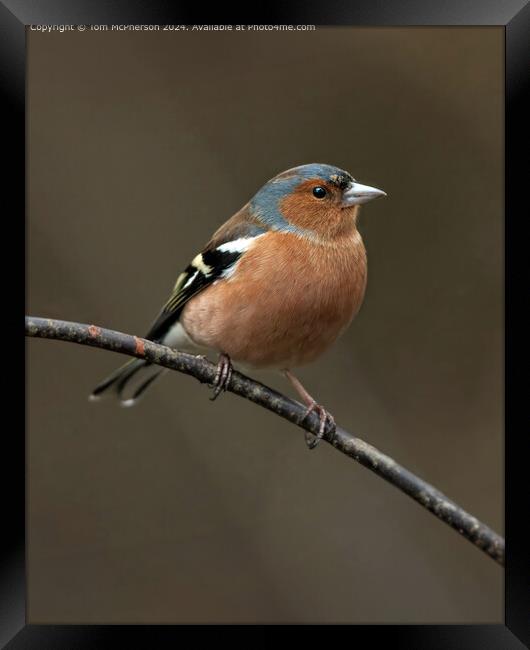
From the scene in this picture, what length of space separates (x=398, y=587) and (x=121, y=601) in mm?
1566

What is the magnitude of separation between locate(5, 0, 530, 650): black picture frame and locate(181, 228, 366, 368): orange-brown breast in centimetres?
83

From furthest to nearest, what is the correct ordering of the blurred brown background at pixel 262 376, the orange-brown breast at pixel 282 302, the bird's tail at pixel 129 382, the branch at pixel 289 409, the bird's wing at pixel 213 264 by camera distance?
the bird's tail at pixel 129 382
the blurred brown background at pixel 262 376
the bird's wing at pixel 213 264
the orange-brown breast at pixel 282 302
the branch at pixel 289 409

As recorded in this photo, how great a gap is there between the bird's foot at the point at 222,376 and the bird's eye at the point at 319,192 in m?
1.00

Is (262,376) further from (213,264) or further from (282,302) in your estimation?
(282,302)

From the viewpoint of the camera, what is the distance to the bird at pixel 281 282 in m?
3.91

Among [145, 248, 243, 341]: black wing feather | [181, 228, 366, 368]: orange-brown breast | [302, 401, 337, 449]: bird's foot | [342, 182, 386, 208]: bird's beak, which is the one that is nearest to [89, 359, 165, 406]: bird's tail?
[145, 248, 243, 341]: black wing feather

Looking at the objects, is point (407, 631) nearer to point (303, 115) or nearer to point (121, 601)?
point (121, 601)

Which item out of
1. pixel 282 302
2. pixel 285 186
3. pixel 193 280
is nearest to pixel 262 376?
pixel 193 280

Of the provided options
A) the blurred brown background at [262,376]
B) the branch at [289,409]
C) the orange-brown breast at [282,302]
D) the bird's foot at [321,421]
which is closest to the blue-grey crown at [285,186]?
the orange-brown breast at [282,302]

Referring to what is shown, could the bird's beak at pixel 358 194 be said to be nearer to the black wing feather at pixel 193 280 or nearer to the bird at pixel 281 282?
the bird at pixel 281 282

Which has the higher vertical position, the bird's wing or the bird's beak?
the bird's beak

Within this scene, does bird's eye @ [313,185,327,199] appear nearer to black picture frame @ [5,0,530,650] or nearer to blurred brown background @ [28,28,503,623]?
blurred brown background @ [28,28,503,623]

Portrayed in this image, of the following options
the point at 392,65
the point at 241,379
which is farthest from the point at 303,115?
the point at 241,379

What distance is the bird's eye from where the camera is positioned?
4332 millimetres
